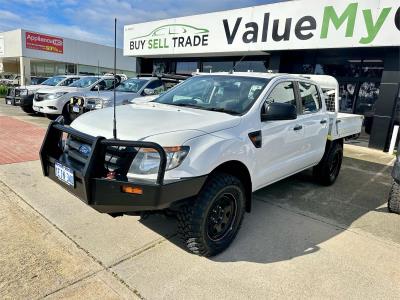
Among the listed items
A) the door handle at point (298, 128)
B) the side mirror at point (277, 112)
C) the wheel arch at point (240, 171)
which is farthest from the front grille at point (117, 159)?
the door handle at point (298, 128)

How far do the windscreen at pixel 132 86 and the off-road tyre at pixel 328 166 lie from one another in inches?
236

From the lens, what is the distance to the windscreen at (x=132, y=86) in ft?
32.0

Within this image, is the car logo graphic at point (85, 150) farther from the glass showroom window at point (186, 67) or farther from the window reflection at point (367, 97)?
the glass showroom window at point (186, 67)

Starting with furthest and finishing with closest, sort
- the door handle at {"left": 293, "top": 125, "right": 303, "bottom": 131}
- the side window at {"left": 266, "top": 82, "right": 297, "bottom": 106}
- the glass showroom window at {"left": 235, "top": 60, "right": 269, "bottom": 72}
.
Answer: the glass showroom window at {"left": 235, "top": 60, "right": 269, "bottom": 72}
the door handle at {"left": 293, "top": 125, "right": 303, "bottom": 131}
the side window at {"left": 266, "top": 82, "right": 297, "bottom": 106}

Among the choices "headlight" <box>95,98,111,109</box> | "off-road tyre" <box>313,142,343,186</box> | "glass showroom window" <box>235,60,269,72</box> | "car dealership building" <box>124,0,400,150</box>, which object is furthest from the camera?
"glass showroom window" <box>235,60,269,72</box>

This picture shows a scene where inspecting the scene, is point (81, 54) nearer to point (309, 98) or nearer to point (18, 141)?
point (18, 141)

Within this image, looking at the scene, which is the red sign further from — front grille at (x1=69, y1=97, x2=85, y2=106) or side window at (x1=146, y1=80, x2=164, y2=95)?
front grille at (x1=69, y1=97, x2=85, y2=106)

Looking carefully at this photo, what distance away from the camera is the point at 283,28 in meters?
10.6

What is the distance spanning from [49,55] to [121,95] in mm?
29143

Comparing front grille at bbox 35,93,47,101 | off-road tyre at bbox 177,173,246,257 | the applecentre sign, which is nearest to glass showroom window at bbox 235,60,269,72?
the applecentre sign

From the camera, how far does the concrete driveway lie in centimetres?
263

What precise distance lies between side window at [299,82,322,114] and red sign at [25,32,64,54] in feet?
111

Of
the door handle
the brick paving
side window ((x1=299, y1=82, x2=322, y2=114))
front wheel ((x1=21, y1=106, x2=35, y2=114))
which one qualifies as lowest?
the brick paving

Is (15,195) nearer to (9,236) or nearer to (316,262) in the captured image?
(9,236)
